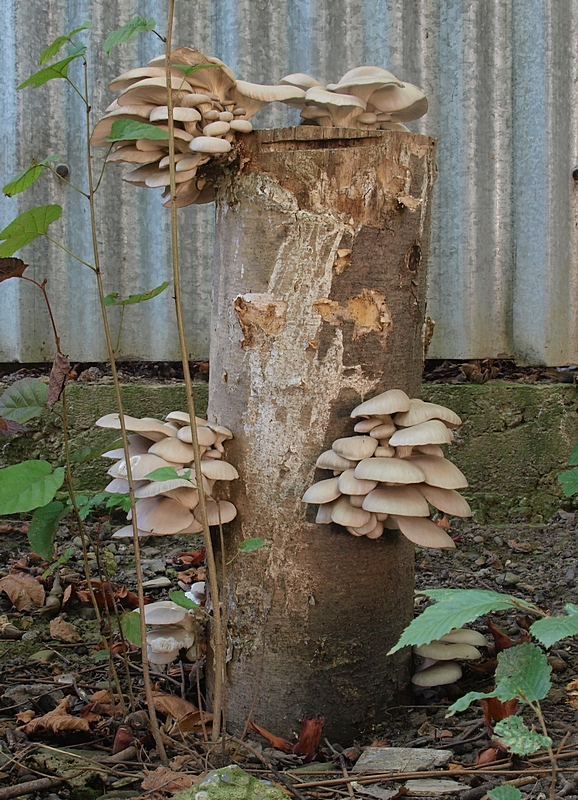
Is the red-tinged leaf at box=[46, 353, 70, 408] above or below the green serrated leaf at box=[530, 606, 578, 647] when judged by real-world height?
above

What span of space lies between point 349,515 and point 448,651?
0.64 metres

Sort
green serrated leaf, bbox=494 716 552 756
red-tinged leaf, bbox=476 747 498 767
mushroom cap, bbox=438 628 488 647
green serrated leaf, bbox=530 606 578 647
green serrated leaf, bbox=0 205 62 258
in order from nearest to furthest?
green serrated leaf, bbox=530 606 578 647
green serrated leaf, bbox=494 716 552 756
green serrated leaf, bbox=0 205 62 258
red-tinged leaf, bbox=476 747 498 767
mushroom cap, bbox=438 628 488 647

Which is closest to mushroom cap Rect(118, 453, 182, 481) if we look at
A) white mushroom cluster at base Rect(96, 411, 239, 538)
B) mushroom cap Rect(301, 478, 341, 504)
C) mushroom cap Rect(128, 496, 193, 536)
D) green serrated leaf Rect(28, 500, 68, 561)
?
white mushroom cluster at base Rect(96, 411, 239, 538)

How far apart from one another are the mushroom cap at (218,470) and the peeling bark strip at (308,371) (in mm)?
123

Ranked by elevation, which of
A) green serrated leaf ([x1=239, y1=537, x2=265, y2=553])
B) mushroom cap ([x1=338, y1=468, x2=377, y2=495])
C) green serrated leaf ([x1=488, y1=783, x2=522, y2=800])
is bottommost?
green serrated leaf ([x1=488, y1=783, x2=522, y2=800])

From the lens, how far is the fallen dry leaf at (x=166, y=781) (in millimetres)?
1781

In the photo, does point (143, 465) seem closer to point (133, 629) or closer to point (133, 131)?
point (133, 629)

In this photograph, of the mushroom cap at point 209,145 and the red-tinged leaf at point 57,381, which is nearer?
the red-tinged leaf at point 57,381

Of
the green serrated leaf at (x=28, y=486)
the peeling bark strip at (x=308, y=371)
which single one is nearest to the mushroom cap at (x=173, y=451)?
the peeling bark strip at (x=308, y=371)

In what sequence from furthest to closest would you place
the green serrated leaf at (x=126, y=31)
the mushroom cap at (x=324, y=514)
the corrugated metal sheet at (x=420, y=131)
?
the corrugated metal sheet at (x=420, y=131) < the mushroom cap at (x=324, y=514) < the green serrated leaf at (x=126, y=31)

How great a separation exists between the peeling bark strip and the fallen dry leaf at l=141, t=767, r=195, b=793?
447mm

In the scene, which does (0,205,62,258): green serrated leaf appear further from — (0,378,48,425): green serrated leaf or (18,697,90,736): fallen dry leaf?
(18,697,90,736): fallen dry leaf

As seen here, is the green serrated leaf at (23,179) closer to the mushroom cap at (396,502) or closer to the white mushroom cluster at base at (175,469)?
the white mushroom cluster at base at (175,469)

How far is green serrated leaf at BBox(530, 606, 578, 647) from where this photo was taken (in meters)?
1.28
